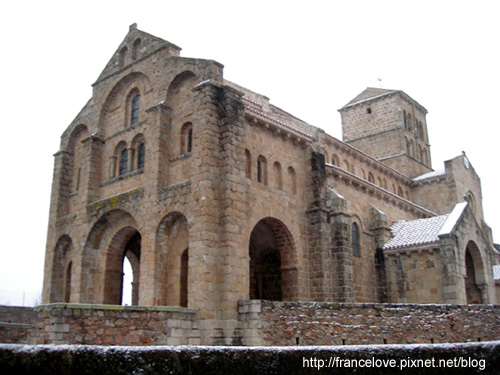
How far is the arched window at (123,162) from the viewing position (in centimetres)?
2324

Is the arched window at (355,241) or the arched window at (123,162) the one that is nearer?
the arched window at (123,162)

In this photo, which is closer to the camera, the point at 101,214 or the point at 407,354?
the point at 407,354

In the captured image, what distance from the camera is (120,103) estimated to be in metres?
24.4

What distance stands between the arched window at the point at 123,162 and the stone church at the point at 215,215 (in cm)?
8

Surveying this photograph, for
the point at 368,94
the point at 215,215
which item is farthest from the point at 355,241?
the point at 368,94

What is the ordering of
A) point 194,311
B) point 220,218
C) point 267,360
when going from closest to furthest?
point 267,360 → point 194,311 → point 220,218

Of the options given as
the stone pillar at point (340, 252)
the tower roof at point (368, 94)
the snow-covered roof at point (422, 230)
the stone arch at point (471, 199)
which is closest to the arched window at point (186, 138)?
the stone pillar at point (340, 252)

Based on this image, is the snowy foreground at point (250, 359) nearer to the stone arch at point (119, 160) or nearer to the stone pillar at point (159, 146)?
the stone pillar at point (159, 146)

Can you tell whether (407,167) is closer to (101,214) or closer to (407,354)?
(101,214)

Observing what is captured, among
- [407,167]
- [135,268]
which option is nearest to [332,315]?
[135,268]

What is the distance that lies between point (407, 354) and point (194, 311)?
8.35 m

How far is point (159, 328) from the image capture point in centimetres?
1552

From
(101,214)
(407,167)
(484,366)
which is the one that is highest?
(407,167)

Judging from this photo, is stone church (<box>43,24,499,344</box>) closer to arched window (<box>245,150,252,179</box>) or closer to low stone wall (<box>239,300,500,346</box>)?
arched window (<box>245,150,252,179</box>)
